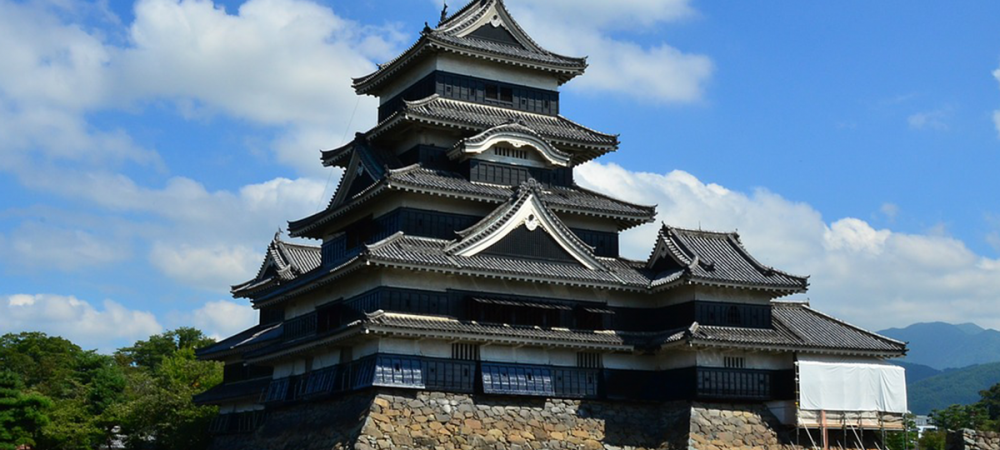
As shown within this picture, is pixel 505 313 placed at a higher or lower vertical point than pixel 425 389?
higher

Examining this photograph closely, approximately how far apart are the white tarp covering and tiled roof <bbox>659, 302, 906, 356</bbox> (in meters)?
0.67

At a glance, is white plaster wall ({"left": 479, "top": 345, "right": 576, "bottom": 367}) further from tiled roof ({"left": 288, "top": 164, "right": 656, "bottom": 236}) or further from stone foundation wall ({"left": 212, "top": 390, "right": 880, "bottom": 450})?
tiled roof ({"left": 288, "top": 164, "right": 656, "bottom": 236})

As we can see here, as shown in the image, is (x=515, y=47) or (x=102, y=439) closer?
(x=515, y=47)

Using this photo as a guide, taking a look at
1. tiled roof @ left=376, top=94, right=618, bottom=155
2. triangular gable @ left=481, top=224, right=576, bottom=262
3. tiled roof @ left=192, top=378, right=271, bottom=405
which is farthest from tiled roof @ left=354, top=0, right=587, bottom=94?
tiled roof @ left=192, top=378, right=271, bottom=405

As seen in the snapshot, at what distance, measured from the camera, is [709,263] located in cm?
3919

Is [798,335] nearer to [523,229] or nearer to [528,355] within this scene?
[528,355]

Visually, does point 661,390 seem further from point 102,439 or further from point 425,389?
point 102,439

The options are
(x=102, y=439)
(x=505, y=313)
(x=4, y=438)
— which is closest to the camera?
(x=505, y=313)

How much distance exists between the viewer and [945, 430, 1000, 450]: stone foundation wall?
38.3 metres

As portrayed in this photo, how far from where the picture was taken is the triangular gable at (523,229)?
37.2 meters

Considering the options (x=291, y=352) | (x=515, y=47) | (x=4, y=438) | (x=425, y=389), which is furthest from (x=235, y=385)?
(x=515, y=47)

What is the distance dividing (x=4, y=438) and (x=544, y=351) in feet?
102

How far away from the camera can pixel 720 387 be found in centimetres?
3797

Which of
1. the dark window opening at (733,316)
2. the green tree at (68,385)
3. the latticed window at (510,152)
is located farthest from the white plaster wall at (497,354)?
the green tree at (68,385)
